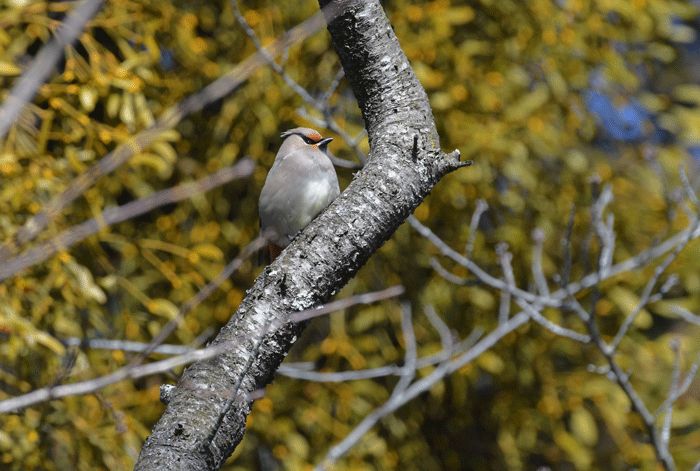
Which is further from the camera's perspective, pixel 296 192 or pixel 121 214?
pixel 296 192

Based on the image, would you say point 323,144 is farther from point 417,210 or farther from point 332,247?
point 332,247

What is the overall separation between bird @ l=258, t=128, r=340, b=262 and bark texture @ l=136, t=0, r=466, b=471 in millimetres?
702

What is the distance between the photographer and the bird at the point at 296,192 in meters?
1.98

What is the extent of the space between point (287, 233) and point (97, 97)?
970 mm

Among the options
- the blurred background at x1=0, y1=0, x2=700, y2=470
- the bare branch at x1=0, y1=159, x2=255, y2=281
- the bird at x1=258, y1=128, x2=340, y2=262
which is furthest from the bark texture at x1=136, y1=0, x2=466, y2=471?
the blurred background at x1=0, y1=0, x2=700, y2=470

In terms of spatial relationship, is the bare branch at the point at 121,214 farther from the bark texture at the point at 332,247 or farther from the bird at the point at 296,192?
the bird at the point at 296,192

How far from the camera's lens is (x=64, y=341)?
7.36 feet

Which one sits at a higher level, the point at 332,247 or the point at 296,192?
the point at 296,192

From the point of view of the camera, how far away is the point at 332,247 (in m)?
1.08

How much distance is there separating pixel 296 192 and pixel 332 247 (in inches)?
36.6

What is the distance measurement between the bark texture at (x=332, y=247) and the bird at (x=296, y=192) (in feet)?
2.30

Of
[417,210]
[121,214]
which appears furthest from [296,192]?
[121,214]

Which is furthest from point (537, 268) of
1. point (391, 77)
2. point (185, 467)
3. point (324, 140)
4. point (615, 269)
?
point (185, 467)

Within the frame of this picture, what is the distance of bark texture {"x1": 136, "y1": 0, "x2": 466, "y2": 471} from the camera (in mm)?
948
